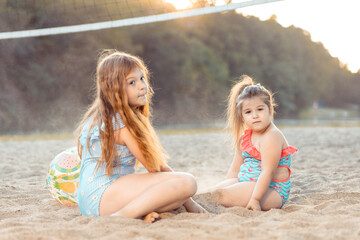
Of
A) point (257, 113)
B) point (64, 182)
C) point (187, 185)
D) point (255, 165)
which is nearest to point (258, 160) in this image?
point (255, 165)

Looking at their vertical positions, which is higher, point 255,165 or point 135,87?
point 135,87

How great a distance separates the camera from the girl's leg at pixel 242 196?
3.03m

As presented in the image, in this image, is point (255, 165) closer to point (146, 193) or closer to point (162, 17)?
point (146, 193)

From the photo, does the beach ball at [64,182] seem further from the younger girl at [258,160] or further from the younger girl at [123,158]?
the younger girl at [258,160]

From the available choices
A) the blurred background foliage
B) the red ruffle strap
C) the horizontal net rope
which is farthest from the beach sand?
the blurred background foliage

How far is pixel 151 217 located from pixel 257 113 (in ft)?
3.58

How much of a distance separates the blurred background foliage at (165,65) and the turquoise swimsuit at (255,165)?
7.28 metres

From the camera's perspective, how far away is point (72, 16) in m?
20.4

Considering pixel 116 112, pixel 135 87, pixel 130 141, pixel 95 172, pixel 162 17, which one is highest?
pixel 162 17

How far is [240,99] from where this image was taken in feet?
10.6

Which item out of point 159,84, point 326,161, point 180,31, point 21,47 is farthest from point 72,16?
point 326,161

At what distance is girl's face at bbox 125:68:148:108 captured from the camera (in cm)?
282

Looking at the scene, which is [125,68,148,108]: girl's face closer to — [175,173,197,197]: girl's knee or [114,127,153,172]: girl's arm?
[114,127,153,172]: girl's arm

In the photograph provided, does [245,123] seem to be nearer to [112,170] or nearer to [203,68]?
[112,170]
